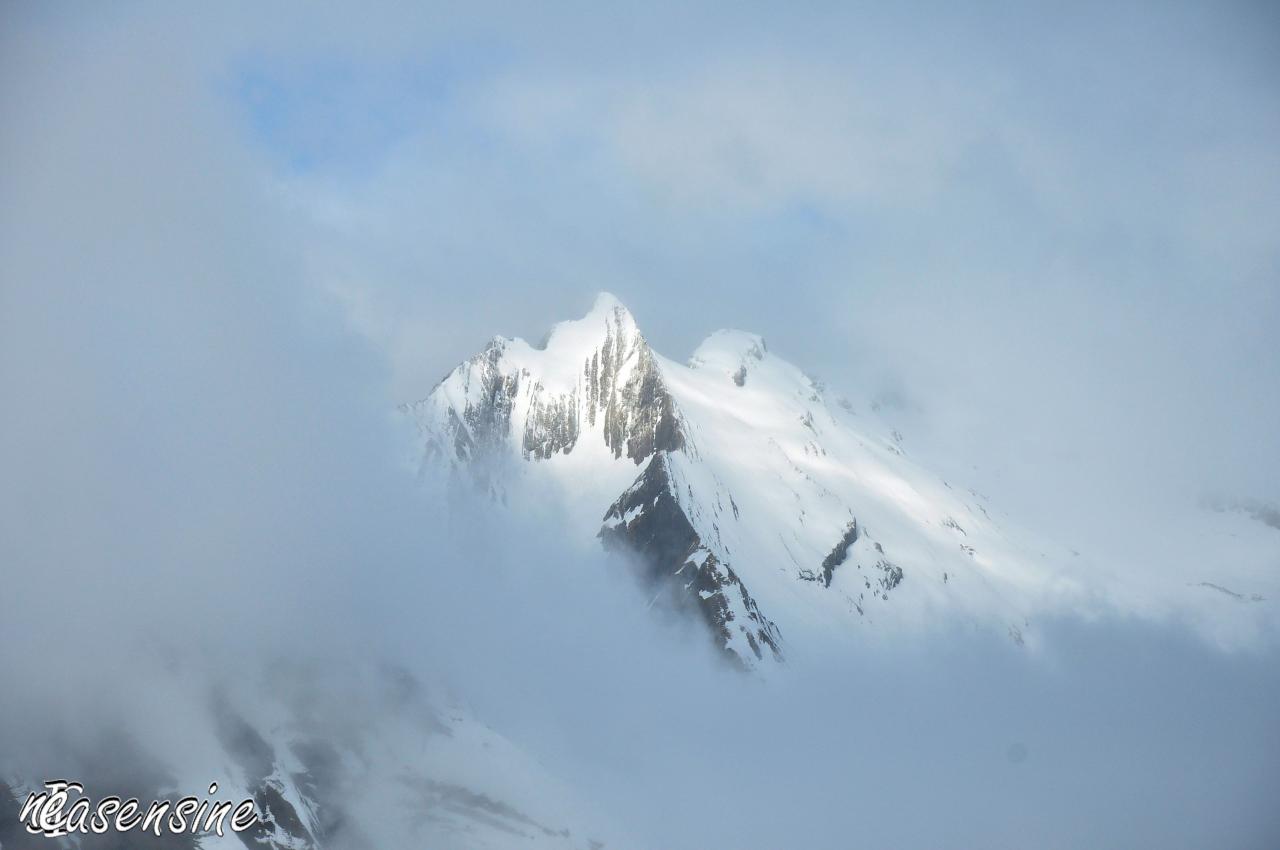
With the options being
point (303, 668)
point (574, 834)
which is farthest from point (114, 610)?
point (574, 834)

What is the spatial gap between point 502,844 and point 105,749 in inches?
2644

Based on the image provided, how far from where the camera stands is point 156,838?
137375mm

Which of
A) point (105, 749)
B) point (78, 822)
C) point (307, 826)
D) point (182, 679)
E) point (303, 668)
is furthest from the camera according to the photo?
point (303, 668)

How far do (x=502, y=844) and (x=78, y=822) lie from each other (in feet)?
237

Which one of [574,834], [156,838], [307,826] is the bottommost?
[156,838]

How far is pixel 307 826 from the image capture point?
16288 cm

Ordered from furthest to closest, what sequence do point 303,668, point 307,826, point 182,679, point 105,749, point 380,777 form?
point 303,668
point 380,777
point 182,679
point 307,826
point 105,749

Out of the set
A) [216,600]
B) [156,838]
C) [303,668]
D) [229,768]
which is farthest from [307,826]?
[216,600]

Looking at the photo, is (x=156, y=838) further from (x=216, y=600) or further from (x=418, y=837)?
(x=216, y=600)

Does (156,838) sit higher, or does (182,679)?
(182,679)

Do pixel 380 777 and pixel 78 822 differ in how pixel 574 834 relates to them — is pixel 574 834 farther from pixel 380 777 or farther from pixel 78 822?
pixel 78 822

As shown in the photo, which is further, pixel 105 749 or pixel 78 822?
pixel 105 749

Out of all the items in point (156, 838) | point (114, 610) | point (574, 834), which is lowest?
point (156, 838)

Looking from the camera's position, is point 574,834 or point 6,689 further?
point 574,834
